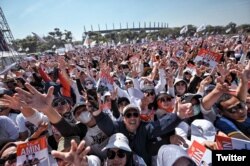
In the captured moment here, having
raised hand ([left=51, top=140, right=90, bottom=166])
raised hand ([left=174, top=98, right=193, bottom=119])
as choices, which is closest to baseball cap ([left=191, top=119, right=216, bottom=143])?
raised hand ([left=174, top=98, right=193, bottom=119])

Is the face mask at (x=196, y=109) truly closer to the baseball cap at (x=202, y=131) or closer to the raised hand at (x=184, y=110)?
the baseball cap at (x=202, y=131)

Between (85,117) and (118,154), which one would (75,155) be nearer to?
(118,154)

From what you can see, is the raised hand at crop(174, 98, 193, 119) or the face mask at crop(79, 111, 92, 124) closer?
the raised hand at crop(174, 98, 193, 119)

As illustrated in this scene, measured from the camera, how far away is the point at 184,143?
3387 millimetres

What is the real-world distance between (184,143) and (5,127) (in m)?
2.55

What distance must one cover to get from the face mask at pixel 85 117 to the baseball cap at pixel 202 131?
1.36m

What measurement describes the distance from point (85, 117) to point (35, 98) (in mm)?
879

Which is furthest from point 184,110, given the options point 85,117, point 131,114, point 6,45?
point 6,45

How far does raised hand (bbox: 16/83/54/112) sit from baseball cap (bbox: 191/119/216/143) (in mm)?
1806

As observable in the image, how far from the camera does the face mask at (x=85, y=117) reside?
146 inches

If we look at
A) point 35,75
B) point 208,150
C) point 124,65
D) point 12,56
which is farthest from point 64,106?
point 12,56

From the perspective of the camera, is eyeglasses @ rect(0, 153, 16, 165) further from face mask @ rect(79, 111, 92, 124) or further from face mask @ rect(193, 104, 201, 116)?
face mask @ rect(193, 104, 201, 116)

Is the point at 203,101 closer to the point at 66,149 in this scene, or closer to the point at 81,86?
the point at 66,149

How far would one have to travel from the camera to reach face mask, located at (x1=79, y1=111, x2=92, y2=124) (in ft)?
12.2
